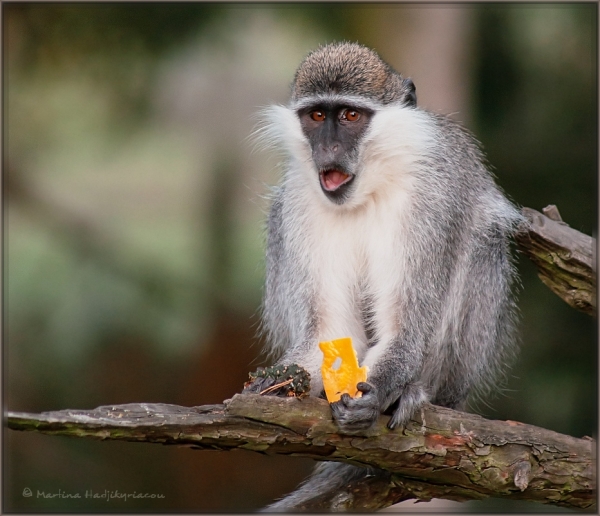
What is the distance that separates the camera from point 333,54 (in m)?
4.39

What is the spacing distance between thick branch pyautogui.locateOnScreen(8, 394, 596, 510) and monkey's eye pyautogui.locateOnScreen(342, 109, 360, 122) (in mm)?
1545

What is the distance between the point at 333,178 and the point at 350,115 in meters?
0.36

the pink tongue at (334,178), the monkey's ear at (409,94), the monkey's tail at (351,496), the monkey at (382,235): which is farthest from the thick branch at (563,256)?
the monkey's tail at (351,496)

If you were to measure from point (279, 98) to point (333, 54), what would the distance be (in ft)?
13.8

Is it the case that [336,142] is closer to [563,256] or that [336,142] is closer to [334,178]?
[334,178]

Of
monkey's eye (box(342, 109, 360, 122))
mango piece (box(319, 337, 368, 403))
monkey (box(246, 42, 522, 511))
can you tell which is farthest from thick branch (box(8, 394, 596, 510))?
monkey's eye (box(342, 109, 360, 122))

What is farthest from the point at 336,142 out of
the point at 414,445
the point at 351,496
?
the point at 351,496

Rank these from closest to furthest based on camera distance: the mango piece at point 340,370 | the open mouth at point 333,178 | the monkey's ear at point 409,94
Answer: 1. the mango piece at point 340,370
2. the open mouth at point 333,178
3. the monkey's ear at point 409,94

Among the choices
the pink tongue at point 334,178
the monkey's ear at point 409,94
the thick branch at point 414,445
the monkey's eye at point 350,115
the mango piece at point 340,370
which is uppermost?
the monkey's ear at point 409,94

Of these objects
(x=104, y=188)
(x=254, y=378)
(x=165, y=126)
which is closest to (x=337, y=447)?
(x=254, y=378)

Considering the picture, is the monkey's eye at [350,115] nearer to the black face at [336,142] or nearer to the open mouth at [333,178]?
the black face at [336,142]

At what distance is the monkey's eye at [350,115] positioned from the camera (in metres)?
4.29

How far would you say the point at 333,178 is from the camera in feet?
13.9

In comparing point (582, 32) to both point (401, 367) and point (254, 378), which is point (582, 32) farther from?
point (254, 378)
